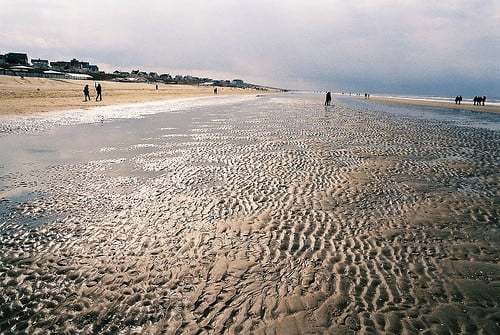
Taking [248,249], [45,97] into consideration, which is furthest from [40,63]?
[248,249]

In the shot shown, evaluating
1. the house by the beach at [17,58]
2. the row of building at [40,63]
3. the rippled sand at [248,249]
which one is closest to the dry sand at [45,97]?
the rippled sand at [248,249]

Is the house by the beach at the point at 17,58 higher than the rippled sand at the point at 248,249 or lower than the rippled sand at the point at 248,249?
higher

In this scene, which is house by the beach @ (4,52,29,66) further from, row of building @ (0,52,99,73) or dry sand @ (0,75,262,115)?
dry sand @ (0,75,262,115)

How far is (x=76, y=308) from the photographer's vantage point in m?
4.43

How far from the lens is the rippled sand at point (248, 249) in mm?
4359

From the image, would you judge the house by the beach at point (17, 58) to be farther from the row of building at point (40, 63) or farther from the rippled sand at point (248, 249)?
the rippled sand at point (248, 249)

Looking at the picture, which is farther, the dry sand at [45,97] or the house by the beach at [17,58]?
the house by the beach at [17,58]

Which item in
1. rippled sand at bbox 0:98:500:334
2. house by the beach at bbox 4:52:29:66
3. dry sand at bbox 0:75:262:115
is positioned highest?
house by the beach at bbox 4:52:29:66

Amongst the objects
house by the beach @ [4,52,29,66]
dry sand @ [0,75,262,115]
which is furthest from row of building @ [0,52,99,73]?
dry sand @ [0,75,262,115]

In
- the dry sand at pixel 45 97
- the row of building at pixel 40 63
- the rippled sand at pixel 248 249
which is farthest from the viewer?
the row of building at pixel 40 63

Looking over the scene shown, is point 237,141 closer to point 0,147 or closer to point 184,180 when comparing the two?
point 184,180

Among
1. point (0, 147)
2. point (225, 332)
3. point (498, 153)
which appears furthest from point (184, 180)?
point (498, 153)

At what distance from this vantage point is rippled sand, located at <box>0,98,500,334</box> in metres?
4.36

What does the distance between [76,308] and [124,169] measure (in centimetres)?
742
